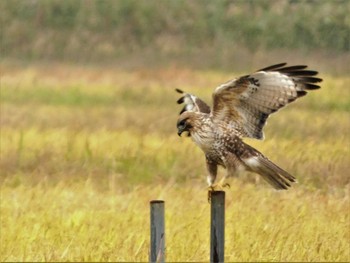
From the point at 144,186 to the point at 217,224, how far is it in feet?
14.8

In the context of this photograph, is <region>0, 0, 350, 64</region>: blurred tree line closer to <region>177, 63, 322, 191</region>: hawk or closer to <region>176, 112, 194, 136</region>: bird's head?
<region>177, 63, 322, 191</region>: hawk

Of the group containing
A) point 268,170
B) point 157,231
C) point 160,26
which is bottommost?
point 157,231

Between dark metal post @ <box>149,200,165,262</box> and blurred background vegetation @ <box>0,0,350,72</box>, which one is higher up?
blurred background vegetation @ <box>0,0,350,72</box>

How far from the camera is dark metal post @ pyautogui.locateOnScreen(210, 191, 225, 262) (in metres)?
6.16

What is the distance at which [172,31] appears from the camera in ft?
83.8

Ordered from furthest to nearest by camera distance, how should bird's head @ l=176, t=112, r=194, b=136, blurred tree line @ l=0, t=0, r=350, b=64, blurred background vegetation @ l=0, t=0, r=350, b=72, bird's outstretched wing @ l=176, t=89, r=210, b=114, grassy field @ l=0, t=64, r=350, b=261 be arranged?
blurred tree line @ l=0, t=0, r=350, b=64, blurred background vegetation @ l=0, t=0, r=350, b=72, grassy field @ l=0, t=64, r=350, b=261, bird's outstretched wing @ l=176, t=89, r=210, b=114, bird's head @ l=176, t=112, r=194, b=136

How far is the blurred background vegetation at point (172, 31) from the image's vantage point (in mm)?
22656

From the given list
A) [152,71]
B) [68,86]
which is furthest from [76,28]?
[68,86]

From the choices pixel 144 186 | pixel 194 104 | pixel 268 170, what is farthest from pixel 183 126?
pixel 144 186

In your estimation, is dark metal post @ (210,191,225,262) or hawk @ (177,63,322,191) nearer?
dark metal post @ (210,191,225,262)

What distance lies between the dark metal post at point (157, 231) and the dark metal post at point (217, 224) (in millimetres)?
226

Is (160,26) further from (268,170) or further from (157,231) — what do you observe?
(157,231)

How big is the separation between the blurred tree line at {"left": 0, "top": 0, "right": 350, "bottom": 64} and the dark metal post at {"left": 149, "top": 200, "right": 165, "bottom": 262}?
53.5 ft

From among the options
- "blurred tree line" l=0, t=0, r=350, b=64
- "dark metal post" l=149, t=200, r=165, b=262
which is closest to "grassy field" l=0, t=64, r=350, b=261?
"dark metal post" l=149, t=200, r=165, b=262
